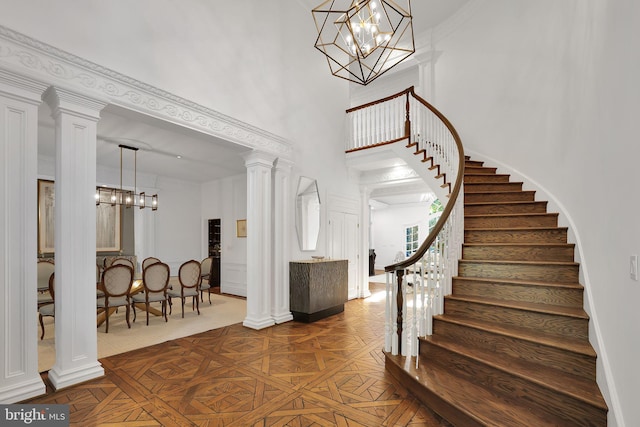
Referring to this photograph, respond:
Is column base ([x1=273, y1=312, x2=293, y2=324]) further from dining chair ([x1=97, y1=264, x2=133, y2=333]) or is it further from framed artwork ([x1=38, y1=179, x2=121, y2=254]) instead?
framed artwork ([x1=38, y1=179, x2=121, y2=254])

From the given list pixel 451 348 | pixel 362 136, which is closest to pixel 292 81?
pixel 362 136

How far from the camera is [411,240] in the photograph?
12828mm

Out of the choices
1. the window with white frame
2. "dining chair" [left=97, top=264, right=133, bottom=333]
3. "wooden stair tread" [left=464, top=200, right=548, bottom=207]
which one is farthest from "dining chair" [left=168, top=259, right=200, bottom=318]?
the window with white frame

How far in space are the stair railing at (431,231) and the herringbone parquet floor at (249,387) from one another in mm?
544

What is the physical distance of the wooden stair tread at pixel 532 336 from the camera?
7.00ft

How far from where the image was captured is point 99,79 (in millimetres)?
2982

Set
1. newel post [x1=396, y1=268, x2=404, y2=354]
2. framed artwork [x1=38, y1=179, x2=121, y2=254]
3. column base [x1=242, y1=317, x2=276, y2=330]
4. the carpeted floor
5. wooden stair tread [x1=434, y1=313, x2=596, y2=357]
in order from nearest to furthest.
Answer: wooden stair tread [x1=434, y1=313, x2=596, y2=357]
newel post [x1=396, y1=268, x2=404, y2=354]
the carpeted floor
column base [x1=242, y1=317, x2=276, y2=330]
framed artwork [x1=38, y1=179, x2=121, y2=254]

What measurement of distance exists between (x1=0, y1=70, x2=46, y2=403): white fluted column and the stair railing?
3.02 metres

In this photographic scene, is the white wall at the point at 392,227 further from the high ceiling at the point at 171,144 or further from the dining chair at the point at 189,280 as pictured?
the dining chair at the point at 189,280

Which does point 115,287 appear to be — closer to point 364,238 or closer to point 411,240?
point 364,238

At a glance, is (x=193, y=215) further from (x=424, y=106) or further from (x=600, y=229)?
(x=600, y=229)

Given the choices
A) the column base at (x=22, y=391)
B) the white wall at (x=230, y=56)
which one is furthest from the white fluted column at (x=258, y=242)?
the column base at (x=22, y=391)

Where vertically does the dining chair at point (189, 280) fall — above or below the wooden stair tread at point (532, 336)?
below

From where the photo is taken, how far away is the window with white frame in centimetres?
1269
